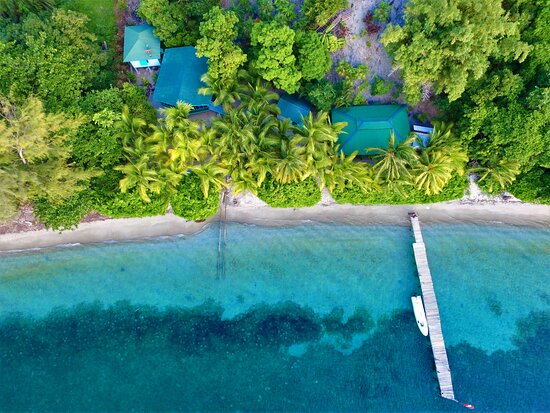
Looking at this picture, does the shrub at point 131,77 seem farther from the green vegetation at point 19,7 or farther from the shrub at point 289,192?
the shrub at point 289,192

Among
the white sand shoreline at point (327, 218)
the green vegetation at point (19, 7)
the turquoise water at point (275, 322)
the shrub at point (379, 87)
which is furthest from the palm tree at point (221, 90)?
the green vegetation at point (19, 7)

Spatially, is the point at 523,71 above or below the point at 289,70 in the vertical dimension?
above

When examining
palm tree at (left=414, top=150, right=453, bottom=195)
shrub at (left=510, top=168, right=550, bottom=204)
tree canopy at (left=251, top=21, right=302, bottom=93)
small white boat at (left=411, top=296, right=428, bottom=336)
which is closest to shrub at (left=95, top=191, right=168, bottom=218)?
tree canopy at (left=251, top=21, right=302, bottom=93)

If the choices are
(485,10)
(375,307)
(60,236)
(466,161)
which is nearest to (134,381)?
(60,236)

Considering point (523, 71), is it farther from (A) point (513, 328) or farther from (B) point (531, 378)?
(B) point (531, 378)

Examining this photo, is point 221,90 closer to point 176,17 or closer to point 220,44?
point 220,44
